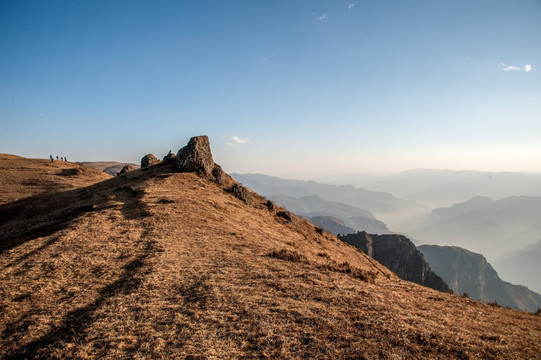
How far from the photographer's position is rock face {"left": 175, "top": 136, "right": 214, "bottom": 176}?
3444 cm

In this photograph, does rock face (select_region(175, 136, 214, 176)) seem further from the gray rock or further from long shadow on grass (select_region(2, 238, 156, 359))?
long shadow on grass (select_region(2, 238, 156, 359))

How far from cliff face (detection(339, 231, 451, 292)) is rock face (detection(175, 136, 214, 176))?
90465 mm

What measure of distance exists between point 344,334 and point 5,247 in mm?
23897

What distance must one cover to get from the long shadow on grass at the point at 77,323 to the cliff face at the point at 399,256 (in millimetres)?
107048

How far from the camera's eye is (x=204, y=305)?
11.3 meters

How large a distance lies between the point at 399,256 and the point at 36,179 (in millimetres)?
140073

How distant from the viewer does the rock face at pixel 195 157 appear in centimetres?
3444

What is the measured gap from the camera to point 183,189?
96.9 feet

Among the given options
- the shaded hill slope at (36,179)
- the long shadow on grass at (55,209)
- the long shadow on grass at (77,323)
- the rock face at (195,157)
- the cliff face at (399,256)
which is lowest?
the cliff face at (399,256)

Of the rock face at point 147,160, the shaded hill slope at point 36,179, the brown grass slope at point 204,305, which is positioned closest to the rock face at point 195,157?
the brown grass slope at point 204,305

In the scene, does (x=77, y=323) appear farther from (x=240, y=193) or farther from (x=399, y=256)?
(x=399, y=256)

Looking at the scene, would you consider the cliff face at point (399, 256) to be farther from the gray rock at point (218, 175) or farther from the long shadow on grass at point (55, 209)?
the long shadow on grass at point (55, 209)

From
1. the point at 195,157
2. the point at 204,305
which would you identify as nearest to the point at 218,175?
the point at 195,157

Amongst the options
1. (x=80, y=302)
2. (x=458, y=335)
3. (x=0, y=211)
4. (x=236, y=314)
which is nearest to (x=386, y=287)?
(x=458, y=335)
